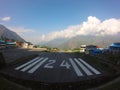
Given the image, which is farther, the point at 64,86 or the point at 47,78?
the point at 47,78

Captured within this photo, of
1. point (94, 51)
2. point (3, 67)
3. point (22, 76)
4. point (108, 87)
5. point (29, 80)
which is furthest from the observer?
point (94, 51)

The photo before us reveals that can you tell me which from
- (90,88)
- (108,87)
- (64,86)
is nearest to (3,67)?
(64,86)

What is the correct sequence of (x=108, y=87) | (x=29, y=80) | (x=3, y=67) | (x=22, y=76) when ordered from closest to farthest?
1. (x=108, y=87)
2. (x=29, y=80)
3. (x=22, y=76)
4. (x=3, y=67)

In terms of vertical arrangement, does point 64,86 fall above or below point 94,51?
below

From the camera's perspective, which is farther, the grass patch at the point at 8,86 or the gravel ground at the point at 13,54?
the gravel ground at the point at 13,54

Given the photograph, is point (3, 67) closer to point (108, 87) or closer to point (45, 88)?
point (45, 88)

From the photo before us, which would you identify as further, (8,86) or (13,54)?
(13,54)

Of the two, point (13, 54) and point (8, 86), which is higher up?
point (13, 54)

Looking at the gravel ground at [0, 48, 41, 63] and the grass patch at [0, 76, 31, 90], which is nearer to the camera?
the grass patch at [0, 76, 31, 90]

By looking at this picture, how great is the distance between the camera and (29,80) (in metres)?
15.0

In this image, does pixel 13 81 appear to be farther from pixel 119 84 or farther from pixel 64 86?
pixel 119 84

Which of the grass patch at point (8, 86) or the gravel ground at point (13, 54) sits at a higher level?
the gravel ground at point (13, 54)

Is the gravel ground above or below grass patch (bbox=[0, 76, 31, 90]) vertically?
above

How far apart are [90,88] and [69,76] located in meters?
2.68
